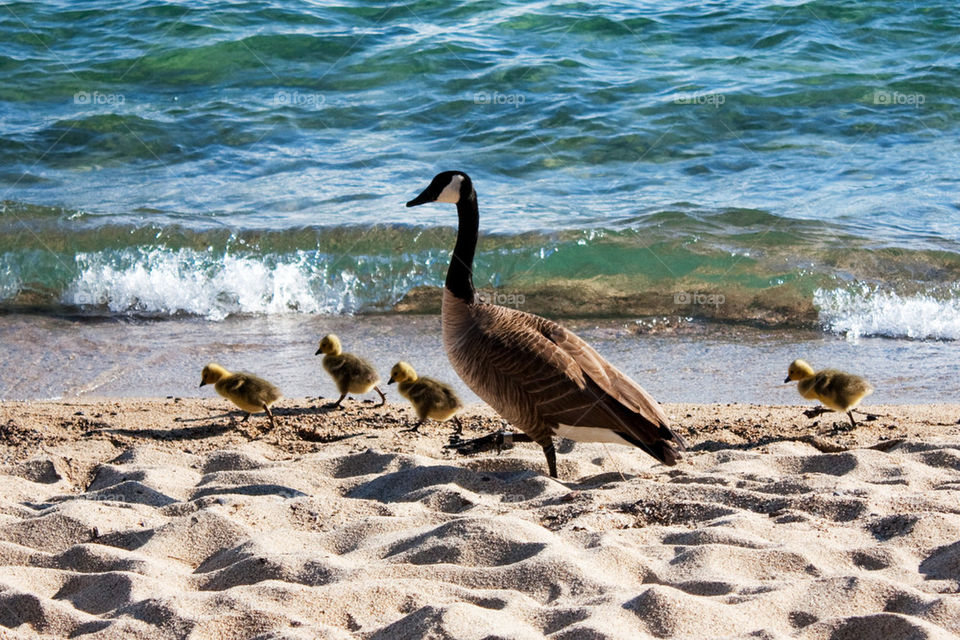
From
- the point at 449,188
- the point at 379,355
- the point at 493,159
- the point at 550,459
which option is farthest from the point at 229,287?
the point at 550,459

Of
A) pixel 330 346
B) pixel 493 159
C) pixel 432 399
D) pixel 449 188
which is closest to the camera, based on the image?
pixel 449 188

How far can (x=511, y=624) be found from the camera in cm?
354

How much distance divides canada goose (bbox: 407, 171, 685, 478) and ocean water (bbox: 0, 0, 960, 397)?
12.4 ft

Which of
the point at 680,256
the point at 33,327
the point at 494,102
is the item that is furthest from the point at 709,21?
the point at 33,327

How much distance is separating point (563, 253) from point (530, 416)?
5.87 meters

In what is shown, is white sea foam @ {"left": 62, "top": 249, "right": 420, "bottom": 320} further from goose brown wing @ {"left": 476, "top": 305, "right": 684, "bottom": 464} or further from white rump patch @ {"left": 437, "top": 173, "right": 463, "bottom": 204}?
goose brown wing @ {"left": 476, "top": 305, "right": 684, "bottom": 464}

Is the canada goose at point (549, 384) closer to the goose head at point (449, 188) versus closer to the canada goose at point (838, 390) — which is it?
the goose head at point (449, 188)

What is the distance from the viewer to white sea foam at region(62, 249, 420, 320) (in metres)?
10.5

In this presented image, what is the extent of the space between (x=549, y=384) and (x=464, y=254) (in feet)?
4.58

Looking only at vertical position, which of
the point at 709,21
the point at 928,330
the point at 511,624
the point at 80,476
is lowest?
the point at 928,330

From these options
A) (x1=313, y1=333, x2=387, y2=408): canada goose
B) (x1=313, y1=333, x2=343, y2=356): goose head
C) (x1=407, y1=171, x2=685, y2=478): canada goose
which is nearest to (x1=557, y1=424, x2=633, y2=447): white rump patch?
(x1=407, y1=171, x2=685, y2=478): canada goose

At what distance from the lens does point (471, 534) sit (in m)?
4.35

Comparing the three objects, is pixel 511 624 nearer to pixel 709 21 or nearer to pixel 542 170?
pixel 542 170

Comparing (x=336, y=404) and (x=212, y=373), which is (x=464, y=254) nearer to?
(x=336, y=404)
